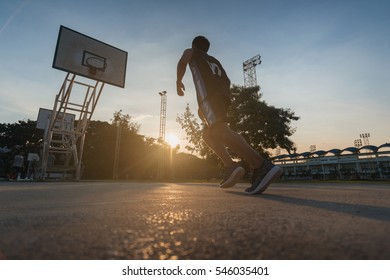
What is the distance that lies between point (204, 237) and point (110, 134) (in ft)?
106

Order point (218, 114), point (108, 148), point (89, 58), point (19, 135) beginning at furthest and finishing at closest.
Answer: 1. point (19, 135)
2. point (108, 148)
3. point (89, 58)
4. point (218, 114)

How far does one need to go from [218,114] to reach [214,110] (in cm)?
6

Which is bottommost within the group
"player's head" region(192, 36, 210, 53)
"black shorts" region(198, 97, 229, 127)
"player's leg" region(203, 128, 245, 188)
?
"player's leg" region(203, 128, 245, 188)

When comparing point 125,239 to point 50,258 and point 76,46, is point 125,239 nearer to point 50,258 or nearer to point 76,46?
point 50,258

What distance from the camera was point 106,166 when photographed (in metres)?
29.6

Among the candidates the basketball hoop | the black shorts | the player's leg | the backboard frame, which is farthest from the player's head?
the basketball hoop

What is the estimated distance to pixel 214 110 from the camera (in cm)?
226

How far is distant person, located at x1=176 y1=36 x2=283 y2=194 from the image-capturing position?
6.52 feet

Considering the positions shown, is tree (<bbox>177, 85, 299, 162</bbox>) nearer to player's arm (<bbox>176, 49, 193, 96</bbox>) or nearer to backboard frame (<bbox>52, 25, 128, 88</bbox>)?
backboard frame (<bbox>52, 25, 128, 88</bbox>)

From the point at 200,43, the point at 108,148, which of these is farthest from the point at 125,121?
the point at 200,43

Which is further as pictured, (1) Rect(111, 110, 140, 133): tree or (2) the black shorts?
(1) Rect(111, 110, 140, 133): tree

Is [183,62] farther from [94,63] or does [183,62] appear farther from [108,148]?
[108,148]

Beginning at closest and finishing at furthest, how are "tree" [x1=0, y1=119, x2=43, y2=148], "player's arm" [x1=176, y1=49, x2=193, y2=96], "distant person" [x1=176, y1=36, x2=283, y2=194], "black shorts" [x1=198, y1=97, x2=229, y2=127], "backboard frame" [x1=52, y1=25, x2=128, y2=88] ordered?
"distant person" [x1=176, y1=36, x2=283, y2=194]
"black shorts" [x1=198, y1=97, x2=229, y2=127]
"player's arm" [x1=176, y1=49, x2=193, y2=96]
"backboard frame" [x1=52, y1=25, x2=128, y2=88]
"tree" [x1=0, y1=119, x2=43, y2=148]

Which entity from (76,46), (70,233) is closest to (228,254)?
(70,233)
